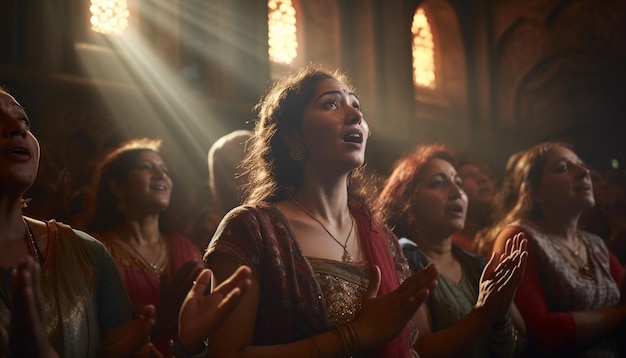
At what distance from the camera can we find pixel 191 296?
5.15 feet

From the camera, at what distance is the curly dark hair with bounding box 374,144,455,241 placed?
2.85 metres

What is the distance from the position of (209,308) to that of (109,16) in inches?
221

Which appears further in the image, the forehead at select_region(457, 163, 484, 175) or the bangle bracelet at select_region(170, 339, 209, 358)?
the forehead at select_region(457, 163, 484, 175)

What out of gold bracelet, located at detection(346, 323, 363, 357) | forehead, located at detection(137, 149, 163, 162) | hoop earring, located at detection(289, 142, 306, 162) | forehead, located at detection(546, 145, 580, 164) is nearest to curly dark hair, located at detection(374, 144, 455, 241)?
forehead, located at detection(546, 145, 580, 164)

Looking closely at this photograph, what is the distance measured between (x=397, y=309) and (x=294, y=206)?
1.66 feet

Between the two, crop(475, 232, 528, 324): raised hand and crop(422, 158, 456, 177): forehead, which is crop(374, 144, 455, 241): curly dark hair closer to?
crop(422, 158, 456, 177): forehead

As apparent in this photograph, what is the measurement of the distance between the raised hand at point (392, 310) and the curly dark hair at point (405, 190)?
1048 millimetres

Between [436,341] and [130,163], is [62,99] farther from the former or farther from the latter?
[436,341]

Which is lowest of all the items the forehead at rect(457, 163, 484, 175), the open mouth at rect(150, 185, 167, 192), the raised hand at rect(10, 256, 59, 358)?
the forehead at rect(457, 163, 484, 175)

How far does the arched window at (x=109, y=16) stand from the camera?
20.9 ft

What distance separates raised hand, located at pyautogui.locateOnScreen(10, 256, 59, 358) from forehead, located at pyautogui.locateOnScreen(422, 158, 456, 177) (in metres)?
1.87

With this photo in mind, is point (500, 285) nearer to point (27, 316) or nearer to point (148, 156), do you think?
point (27, 316)

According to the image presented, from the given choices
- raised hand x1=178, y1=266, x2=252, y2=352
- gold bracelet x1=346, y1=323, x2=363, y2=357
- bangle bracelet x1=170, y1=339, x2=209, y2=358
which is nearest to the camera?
raised hand x1=178, y1=266, x2=252, y2=352

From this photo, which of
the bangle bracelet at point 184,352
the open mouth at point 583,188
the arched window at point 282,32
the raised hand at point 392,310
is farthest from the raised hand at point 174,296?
the arched window at point 282,32
